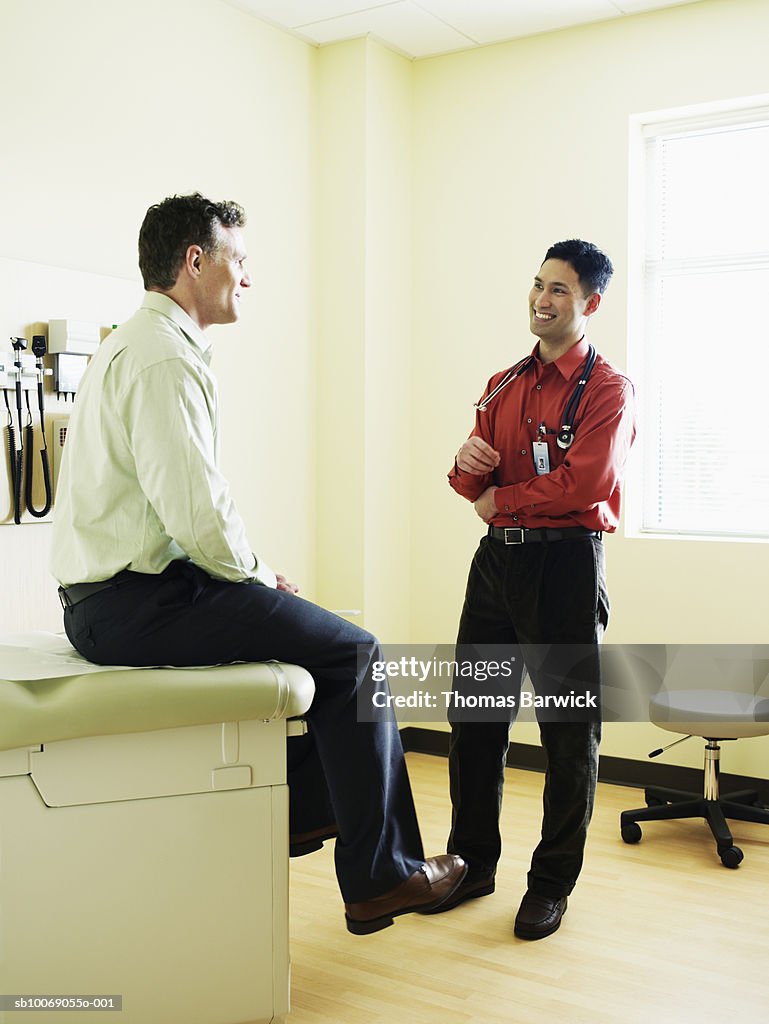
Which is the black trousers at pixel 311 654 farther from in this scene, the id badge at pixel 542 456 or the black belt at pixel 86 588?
the id badge at pixel 542 456

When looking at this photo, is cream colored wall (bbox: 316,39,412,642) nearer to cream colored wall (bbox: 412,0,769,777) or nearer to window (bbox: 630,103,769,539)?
cream colored wall (bbox: 412,0,769,777)

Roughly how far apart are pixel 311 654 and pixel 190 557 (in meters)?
0.32

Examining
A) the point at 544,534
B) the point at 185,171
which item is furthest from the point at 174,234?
the point at 185,171

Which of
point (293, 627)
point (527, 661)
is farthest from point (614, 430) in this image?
point (293, 627)

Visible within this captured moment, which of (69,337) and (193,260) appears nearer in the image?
(193,260)

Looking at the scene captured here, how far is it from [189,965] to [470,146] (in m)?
3.12

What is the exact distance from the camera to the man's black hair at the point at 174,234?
2.27m

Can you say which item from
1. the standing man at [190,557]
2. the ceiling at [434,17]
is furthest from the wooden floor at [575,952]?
the ceiling at [434,17]

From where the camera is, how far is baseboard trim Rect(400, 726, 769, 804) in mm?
3766

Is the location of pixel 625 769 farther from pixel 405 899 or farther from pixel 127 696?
pixel 127 696

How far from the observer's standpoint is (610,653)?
12.9ft

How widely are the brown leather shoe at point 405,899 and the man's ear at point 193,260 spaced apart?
Answer: 1.32 m

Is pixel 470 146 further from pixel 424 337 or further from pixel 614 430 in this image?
pixel 614 430

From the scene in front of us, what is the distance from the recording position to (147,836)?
2.08 m
